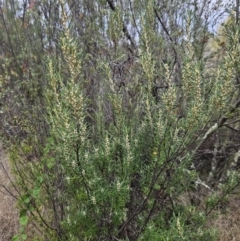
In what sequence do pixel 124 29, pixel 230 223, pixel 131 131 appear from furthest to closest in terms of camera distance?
pixel 230 223 → pixel 124 29 → pixel 131 131

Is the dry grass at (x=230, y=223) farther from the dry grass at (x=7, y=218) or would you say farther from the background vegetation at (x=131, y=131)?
the dry grass at (x=7, y=218)

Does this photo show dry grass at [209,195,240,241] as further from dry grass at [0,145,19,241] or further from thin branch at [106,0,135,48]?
dry grass at [0,145,19,241]

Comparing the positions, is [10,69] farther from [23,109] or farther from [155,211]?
[155,211]

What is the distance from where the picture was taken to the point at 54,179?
9.68 ft

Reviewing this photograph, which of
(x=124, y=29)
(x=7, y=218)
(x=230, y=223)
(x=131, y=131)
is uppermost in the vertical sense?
(x=124, y=29)

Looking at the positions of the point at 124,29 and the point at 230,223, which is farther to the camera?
the point at 230,223

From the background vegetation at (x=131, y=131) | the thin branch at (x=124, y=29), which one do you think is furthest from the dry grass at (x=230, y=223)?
the thin branch at (x=124, y=29)

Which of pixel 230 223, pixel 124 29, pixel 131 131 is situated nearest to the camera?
pixel 131 131

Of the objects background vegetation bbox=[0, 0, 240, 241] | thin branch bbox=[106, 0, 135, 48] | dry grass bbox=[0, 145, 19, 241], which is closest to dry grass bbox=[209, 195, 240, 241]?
background vegetation bbox=[0, 0, 240, 241]

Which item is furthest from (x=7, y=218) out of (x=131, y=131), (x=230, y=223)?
(x=230, y=223)

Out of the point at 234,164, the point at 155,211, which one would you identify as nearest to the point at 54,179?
the point at 155,211

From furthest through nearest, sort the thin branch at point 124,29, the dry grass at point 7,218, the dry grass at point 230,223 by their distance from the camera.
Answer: the dry grass at point 7,218 < the dry grass at point 230,223 < the thin branch at point 124,29

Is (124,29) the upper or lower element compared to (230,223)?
upper

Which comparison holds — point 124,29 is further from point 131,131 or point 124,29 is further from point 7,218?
point 7,218
